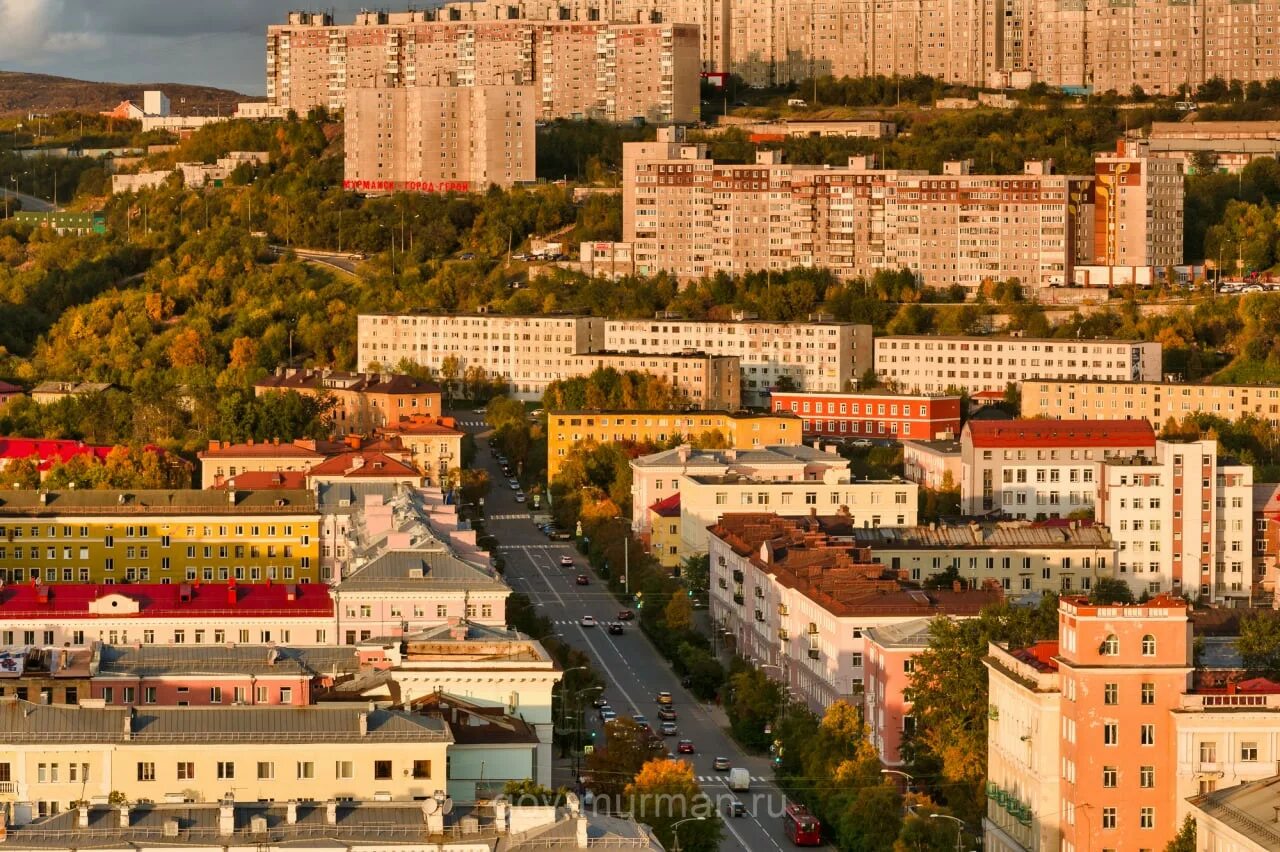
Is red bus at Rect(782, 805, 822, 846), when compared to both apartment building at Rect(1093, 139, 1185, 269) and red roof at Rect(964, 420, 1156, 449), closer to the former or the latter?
red roof at Rect(964, 420, 1156, 449)

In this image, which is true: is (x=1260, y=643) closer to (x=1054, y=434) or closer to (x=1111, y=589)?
(x=1111, y=589)

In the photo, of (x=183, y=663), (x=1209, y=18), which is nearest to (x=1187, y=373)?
(x=1209, y=18)

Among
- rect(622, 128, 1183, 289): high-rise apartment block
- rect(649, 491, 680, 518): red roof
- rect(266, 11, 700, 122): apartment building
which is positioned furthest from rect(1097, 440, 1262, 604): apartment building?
rect(266, 11, 700, 122): apartment building

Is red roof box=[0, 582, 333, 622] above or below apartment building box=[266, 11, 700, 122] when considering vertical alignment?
below

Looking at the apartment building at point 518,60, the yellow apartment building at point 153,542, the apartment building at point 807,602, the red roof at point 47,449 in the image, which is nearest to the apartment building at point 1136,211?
the apartment building at point 518,60

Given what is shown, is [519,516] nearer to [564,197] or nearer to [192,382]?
[192,382]

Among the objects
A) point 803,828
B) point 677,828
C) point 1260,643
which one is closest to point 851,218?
point 1260,643
